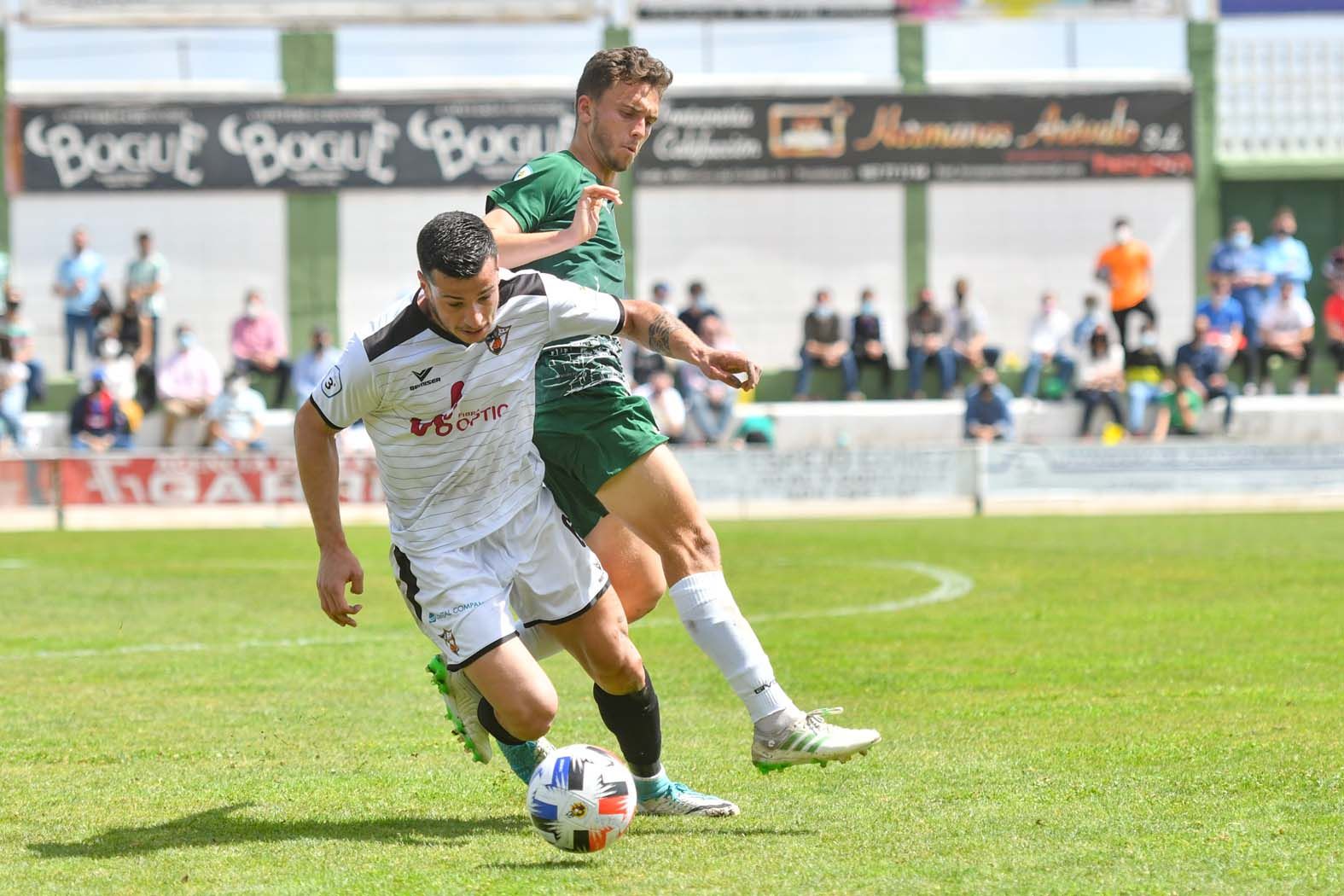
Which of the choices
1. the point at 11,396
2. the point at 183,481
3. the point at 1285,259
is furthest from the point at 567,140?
the point at 1285,259

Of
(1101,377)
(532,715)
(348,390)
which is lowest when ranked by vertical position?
(532,715)

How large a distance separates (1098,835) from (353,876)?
2093 millimetres

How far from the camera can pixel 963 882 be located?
4.54 m

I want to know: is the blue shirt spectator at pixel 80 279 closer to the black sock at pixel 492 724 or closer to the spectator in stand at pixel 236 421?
the spectator in stand at pixel 236 421

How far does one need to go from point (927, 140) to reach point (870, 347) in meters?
5.62

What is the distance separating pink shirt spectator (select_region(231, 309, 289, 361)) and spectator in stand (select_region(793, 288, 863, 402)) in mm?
7951

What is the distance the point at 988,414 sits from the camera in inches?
979

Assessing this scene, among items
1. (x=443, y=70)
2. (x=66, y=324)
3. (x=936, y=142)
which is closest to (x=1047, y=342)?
(x=936, y=142)

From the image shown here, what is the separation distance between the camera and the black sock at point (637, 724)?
5742mm

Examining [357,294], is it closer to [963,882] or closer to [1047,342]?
[1047,342]

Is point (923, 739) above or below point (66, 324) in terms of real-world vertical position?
below

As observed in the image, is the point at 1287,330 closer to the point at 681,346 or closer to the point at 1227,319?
the point at 1227,319

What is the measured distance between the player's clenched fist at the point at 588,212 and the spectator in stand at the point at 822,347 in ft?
70.2

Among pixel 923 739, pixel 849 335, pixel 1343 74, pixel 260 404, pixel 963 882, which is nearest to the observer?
pixel 963 882
